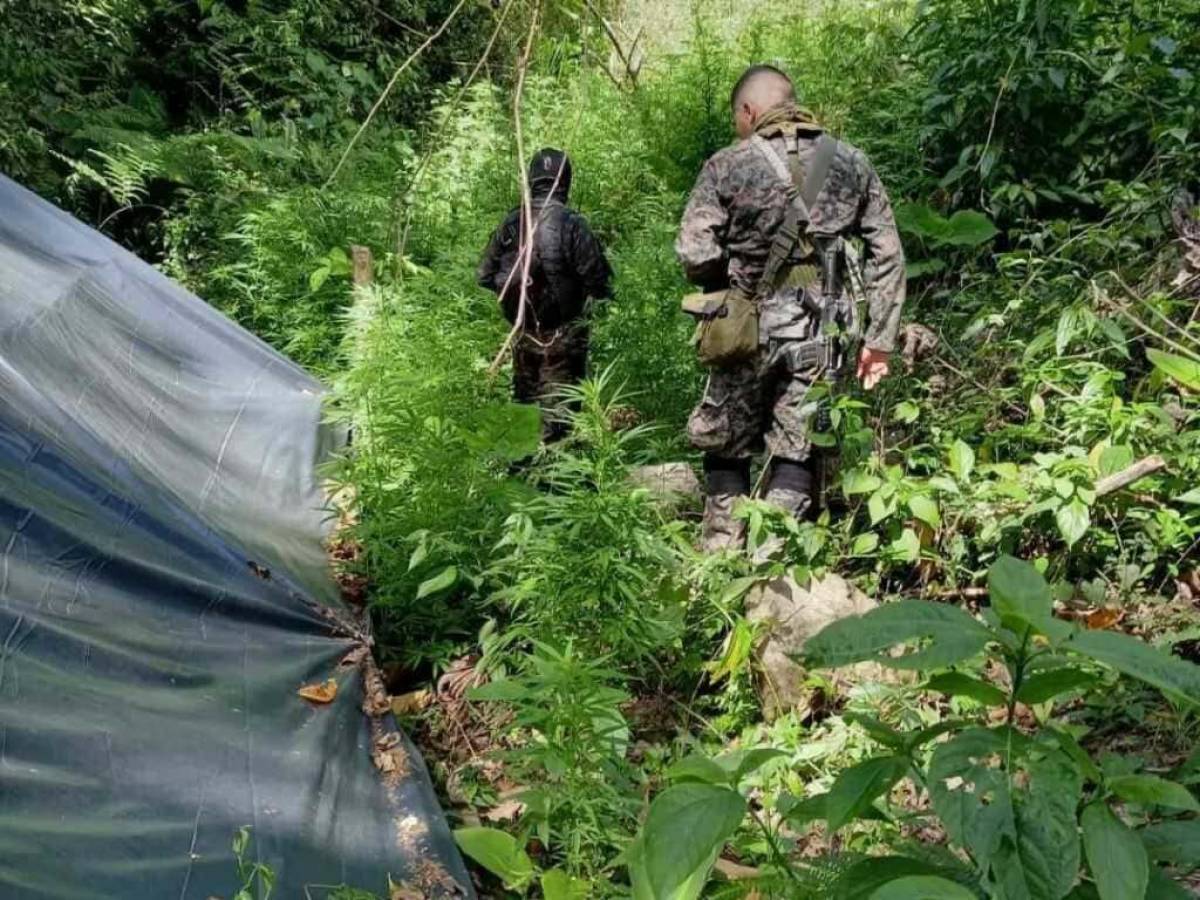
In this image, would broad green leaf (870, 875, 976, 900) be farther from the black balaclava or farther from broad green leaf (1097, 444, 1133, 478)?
the black balaclava

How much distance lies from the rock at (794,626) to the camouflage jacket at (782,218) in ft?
2.83

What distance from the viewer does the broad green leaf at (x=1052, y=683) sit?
134cm

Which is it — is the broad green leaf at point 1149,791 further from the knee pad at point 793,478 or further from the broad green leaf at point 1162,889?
the knee pad at point 793,478

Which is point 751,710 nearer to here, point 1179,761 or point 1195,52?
point 1179,761

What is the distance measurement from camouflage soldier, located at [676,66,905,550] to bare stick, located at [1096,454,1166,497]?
30.8 inches

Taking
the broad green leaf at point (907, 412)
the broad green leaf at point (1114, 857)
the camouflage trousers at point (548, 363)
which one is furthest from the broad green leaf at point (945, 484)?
the broad green leaf at point (1114, 857)

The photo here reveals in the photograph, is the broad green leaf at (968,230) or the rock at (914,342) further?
the broad green leaf at (968,230)

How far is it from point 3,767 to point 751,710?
2.00 meters

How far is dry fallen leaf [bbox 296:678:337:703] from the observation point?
2.90m

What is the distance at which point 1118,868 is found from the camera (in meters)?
1.26

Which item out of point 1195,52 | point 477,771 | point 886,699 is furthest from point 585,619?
point 1195,52

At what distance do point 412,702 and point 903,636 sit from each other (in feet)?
8.11

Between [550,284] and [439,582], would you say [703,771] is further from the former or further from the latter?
[550,284]

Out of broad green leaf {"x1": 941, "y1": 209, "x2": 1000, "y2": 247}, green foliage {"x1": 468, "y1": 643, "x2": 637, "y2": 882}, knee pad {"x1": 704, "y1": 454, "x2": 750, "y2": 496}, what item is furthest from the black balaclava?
green foliage {"x1": 468, "y1": 643, "x2": 637, "y2": 882}
